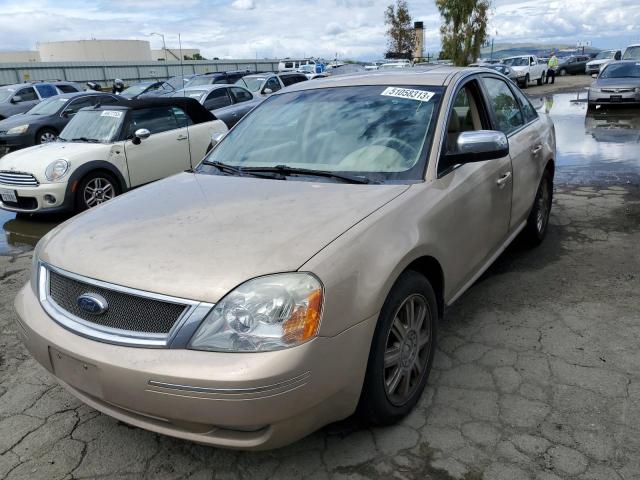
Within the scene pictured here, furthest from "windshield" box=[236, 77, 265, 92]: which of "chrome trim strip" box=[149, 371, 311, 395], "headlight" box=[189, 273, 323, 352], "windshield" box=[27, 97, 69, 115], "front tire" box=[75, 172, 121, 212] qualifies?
"chrome trim strip" box=[149, 371, 311, 395]

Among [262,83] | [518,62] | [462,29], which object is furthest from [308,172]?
[462,29]

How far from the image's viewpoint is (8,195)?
22.8ft

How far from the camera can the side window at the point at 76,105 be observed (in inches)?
515

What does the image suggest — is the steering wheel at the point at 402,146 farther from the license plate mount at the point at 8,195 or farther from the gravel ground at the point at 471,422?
the license plate mount at the point at 8,195

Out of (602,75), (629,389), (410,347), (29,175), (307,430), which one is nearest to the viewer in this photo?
(307,430)

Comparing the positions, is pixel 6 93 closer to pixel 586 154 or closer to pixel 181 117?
pixel 181 117

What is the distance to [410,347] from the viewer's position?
8.75ft

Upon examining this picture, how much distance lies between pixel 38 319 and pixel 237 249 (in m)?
0.95

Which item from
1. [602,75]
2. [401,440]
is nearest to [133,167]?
[401,440]

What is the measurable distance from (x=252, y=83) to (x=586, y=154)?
9063 millimetres

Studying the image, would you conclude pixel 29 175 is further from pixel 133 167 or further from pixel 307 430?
pixel 307 430

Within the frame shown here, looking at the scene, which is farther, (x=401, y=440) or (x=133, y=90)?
(x=133, y=90)

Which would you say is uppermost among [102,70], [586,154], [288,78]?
[102,70]

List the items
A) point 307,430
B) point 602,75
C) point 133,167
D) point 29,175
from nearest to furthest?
point 307,430
point 29,175
point 133,167
point 602,75
